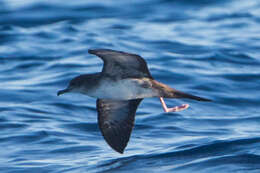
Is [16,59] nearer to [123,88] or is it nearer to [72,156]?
[72,156]

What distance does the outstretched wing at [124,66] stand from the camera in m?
7.04

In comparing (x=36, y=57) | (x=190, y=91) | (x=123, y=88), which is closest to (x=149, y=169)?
(x=123, y=88)

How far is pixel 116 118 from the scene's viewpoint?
26.2ft

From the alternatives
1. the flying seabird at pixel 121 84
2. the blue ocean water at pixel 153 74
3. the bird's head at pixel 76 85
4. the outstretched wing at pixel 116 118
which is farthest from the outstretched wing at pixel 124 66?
the blue ocean water at pixel 153 74

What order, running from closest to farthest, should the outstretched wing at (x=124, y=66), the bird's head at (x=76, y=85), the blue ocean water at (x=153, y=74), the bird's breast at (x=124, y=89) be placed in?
the outstretched wing at (x=124, y=66) < the bird's breast at (x=124, y=89) < the bird's head at (x=76, y=85) < the blue ocean water at (x=153, y=74)

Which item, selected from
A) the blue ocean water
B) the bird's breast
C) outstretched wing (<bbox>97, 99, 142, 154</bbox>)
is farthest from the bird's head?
the blue ocean water

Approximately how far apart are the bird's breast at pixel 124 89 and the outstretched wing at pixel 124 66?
0.08m

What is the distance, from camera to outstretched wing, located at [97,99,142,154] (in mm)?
7836

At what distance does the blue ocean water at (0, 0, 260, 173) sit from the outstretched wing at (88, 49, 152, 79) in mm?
1349

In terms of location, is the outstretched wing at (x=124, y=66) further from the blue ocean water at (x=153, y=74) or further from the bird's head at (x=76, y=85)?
the blue ocean water at (x=153, y=74)

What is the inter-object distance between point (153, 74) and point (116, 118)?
525cm

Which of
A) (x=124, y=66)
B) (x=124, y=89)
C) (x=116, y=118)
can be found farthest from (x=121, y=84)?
(x=116, y=118)

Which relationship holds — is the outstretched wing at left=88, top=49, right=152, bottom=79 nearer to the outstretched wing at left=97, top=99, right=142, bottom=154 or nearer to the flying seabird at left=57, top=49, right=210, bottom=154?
the flying seabird at left=57, top=49, right=210, bottom=154

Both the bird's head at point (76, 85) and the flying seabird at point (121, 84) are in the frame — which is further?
the bird's head at point (76, 85)
